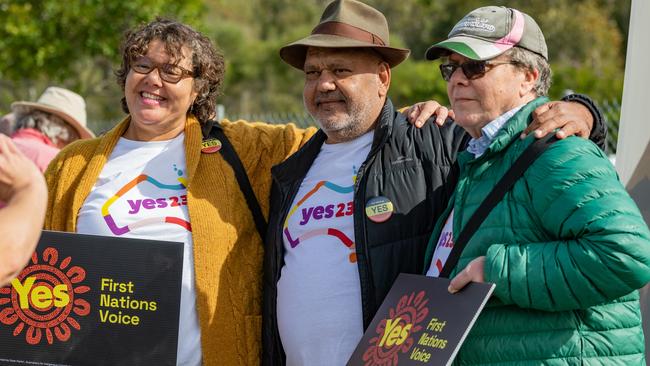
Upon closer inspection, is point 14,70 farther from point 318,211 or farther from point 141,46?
point 318,211

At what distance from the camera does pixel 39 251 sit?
144 inches

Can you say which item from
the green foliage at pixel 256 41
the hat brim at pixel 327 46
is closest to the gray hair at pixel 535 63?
the hat brim at pixel 327 46

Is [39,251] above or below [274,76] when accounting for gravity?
below

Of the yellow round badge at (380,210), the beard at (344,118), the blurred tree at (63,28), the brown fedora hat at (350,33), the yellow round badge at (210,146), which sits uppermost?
the blurred tree at (63,28)

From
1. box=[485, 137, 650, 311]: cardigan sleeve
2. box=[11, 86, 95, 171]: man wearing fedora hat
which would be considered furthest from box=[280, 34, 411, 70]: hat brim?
box=[11, 86, 95, 171]: man wearing fedora hat

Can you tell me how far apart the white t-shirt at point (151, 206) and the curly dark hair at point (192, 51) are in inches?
12.5

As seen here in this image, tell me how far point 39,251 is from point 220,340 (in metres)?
0.86

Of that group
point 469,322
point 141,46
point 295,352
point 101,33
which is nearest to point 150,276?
point 295,352

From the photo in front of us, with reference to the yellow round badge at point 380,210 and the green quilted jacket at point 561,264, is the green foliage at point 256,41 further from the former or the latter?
the green quilted jacket at point 561,264

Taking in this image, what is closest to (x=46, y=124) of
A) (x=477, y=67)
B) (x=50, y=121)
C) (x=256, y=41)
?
(x=50, y=121)

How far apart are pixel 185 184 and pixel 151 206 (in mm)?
196

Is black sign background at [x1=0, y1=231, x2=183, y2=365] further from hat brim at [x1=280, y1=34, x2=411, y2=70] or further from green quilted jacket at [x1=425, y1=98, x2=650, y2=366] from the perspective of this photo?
green quilted jacket at [x1=425, y1=98, x2=650, y2=366]

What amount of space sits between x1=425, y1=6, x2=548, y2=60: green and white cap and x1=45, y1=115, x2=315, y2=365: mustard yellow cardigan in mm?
1315

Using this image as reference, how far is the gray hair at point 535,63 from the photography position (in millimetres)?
3166
